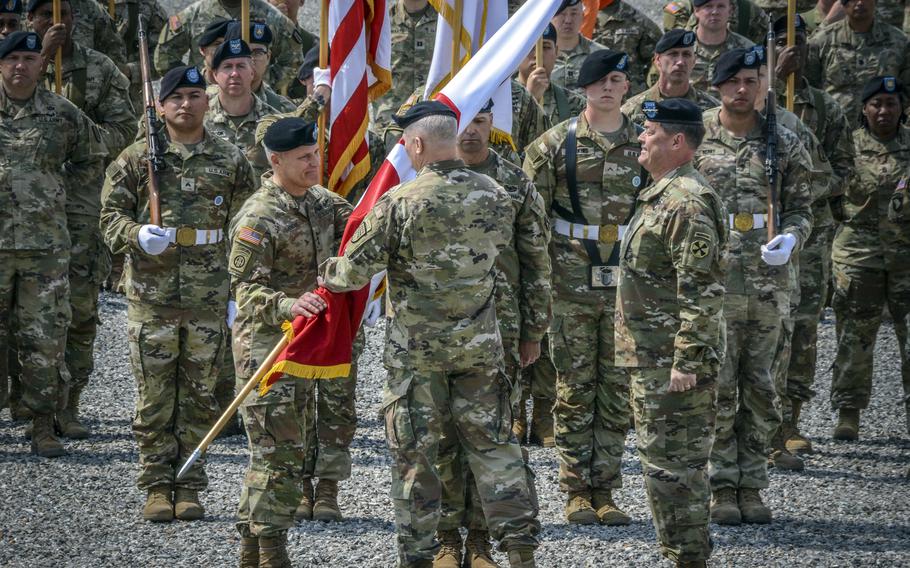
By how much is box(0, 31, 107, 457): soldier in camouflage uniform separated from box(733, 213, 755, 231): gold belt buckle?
16.4ft

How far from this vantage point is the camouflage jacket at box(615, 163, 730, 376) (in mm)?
7219

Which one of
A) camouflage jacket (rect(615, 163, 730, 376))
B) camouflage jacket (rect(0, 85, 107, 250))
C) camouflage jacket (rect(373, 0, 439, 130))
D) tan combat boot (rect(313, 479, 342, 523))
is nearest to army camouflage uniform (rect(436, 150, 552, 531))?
camouflage jacket (rect(615, 163, 730, 376))

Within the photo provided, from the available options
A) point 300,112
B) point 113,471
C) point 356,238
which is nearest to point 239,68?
point 300,112

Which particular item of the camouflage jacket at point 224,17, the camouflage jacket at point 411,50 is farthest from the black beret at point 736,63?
the camouflage jacket at point 224,17

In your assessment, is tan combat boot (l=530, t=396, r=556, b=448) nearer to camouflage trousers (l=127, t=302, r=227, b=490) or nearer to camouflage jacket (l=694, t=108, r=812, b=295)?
camouflage jacket (l=694, t=108, r=812, b=295)

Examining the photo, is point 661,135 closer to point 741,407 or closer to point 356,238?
point 356,238

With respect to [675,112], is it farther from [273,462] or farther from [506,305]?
[273,462]

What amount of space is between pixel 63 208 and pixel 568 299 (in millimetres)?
4066

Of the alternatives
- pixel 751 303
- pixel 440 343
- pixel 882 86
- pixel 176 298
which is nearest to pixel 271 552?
pixel 440 343

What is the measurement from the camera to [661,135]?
24.9 ft

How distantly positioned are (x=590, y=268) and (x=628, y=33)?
5.40 m

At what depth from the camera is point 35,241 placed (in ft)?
34.3

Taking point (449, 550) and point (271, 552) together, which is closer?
point (271, 552)

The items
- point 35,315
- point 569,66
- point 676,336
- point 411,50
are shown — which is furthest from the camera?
point 411,50
